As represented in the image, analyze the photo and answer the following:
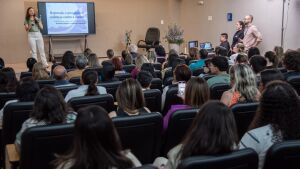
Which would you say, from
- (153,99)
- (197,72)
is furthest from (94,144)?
(197,72)

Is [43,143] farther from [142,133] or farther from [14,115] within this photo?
[14,115]

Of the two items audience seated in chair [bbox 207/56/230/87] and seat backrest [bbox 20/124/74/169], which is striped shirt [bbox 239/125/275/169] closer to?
seat backrest [bbox 20/124/74/169]

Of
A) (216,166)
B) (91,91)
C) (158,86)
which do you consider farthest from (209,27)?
(216,166)

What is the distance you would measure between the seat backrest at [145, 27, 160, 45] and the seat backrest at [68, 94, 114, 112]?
29.7ft

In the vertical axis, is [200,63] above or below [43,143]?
above

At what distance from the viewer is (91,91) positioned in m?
3.58

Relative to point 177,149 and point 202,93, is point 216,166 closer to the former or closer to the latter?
point 177,149

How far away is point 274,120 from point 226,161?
0.65m

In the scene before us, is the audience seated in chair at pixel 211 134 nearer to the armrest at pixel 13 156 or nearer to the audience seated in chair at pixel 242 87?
the armrest at pixel 13 156

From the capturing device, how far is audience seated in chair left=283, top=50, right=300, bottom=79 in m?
4.34

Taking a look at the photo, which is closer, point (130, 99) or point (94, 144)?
point (94, 144)

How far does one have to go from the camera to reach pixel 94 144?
153cm

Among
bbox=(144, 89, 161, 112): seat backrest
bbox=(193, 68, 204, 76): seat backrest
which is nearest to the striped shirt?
bbox=(144, 89, 161, 112): seat backrest

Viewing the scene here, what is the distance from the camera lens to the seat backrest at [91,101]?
10.2ft
